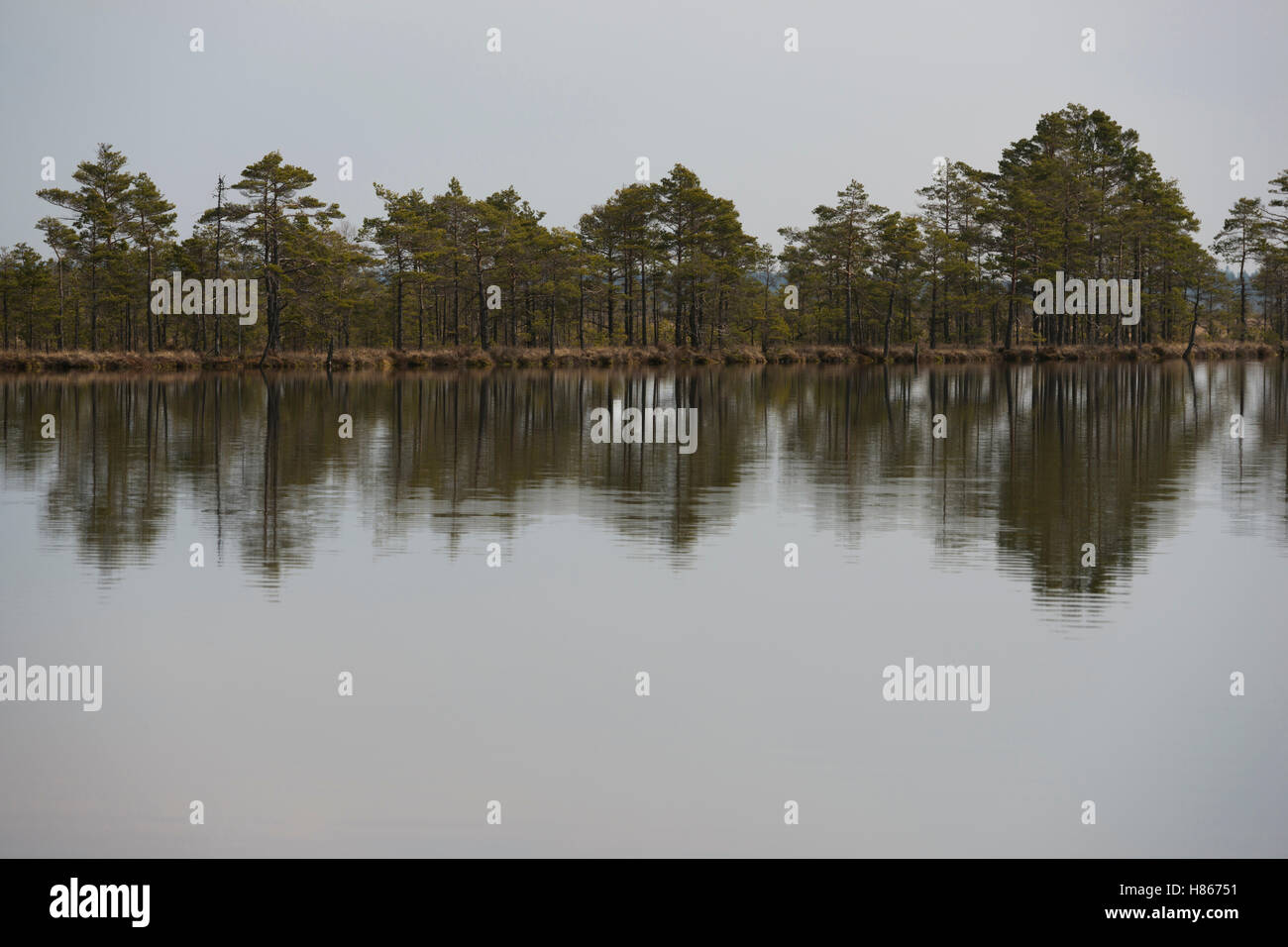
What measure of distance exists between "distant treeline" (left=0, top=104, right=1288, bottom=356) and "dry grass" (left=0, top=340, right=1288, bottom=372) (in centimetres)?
198

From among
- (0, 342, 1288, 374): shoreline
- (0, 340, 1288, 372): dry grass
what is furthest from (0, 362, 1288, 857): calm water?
(0, 340, 1288, 372): dry grass

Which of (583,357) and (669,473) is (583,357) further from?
(669,473)

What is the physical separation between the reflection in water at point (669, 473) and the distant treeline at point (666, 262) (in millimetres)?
39865

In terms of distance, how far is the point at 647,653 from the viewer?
12141 millimetres

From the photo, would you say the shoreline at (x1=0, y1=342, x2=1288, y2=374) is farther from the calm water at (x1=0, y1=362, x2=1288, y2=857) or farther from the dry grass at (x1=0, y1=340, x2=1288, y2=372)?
the calm water at (x1=0, y1=362, x2=1288, y2=857)

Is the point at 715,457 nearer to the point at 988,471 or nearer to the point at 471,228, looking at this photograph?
the point at 988,471

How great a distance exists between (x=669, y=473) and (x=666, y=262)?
73.3m

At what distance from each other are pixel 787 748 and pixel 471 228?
85795mm

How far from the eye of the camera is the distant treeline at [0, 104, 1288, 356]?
85562 mm

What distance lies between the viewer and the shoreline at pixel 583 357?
253 ft

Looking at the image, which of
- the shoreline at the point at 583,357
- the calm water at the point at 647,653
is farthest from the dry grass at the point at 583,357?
the calm water at the point at 647,653

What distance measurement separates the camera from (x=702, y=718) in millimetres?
10375

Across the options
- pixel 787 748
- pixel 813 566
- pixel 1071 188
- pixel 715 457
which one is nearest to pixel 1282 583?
pixel 813 566

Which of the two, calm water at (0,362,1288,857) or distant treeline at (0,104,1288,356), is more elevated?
distant treeline at (0,104,1288,356)
